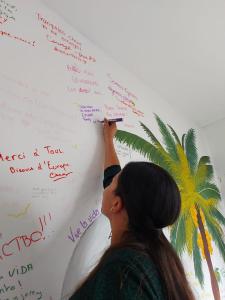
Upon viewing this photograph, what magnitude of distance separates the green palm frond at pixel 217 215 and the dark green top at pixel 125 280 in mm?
1645

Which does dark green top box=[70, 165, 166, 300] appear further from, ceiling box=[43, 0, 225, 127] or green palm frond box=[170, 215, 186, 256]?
ceiling box=[43, 0, 225, 127]

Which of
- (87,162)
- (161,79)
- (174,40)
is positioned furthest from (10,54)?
(161,79)

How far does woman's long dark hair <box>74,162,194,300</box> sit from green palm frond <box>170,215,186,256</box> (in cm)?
85

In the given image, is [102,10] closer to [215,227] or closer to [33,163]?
[33,163]

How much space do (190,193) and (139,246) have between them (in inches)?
52.1

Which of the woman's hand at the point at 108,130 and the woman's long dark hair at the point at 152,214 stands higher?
Result: the woman's hand at the point at 108,130

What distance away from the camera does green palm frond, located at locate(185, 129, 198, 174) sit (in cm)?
229

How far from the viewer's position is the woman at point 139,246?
74 cm

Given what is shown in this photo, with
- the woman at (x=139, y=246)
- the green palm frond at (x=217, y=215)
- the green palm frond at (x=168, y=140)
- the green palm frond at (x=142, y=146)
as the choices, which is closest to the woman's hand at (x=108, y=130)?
the green palm frond at (x=142, y=146)

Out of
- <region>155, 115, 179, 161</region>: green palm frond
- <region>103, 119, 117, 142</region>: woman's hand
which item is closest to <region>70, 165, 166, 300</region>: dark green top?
<region>103, 119, 117, 142</region>: woman's hand

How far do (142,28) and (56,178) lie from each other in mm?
991

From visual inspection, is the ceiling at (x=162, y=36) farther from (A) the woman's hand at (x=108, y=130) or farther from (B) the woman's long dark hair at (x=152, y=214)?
(B) the woman's long dark hair at (x=152, y=214)

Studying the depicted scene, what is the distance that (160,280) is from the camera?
80cm

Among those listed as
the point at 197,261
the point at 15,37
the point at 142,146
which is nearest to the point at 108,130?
the point at 142,146
